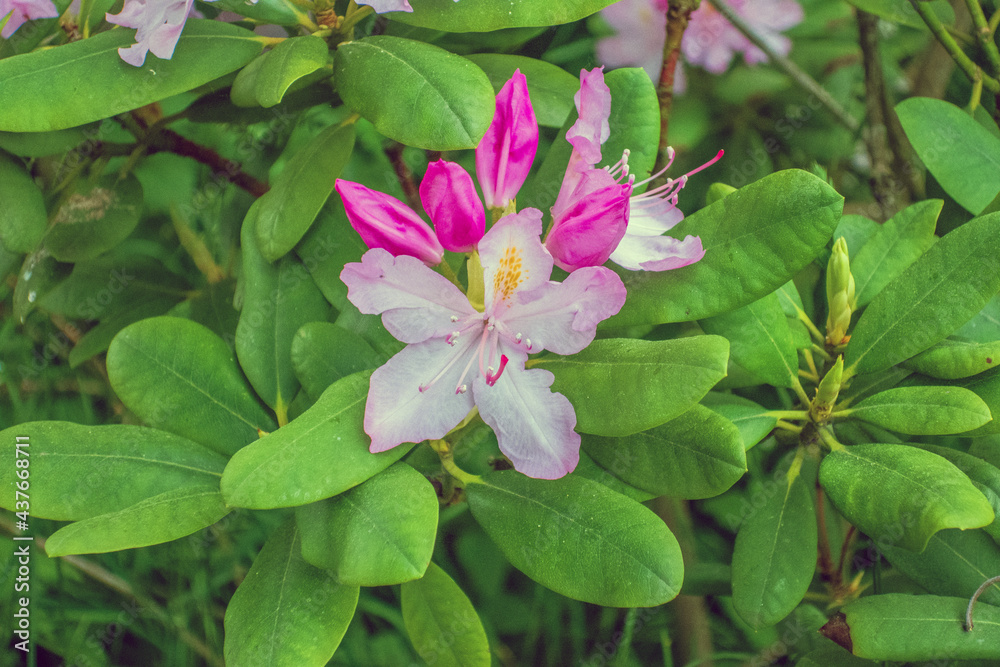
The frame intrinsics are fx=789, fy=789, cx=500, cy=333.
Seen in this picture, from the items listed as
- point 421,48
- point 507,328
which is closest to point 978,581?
point 507,328

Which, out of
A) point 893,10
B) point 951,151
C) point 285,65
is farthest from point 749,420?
point 893,10

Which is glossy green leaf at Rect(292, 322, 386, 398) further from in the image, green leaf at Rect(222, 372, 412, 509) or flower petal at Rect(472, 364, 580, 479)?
flower petal at Rect(472, 364, 580, 479)

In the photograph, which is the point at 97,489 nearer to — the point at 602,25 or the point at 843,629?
the point at 843,629

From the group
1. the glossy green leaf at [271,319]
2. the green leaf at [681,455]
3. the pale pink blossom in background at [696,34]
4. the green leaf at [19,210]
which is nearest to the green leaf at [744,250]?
the green leaf at [681,455]

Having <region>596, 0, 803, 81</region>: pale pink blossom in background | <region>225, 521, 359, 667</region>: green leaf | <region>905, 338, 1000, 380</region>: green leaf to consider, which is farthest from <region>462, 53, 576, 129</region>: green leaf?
<region>596, 0, 803, 81</region>: pale pink blossom in background

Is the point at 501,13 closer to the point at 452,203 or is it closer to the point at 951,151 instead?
the point at 452,203
